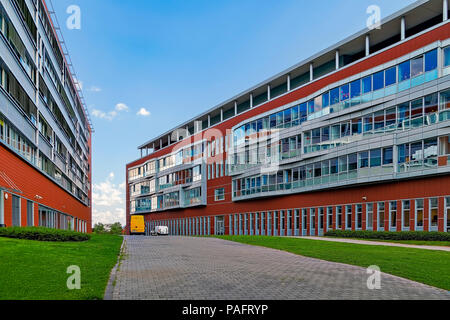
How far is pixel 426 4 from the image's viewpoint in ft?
111

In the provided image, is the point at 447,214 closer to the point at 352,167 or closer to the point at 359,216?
the point at 359,216

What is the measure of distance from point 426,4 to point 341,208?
1738 cm

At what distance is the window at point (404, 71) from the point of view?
110 ft

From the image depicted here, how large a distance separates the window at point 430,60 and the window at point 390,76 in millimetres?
2929

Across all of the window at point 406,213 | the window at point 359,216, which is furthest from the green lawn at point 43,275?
the window at point 359,216

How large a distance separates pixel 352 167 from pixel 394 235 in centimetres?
796

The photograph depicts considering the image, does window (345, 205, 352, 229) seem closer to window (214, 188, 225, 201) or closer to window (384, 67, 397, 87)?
window (384, 67, 397, 87)

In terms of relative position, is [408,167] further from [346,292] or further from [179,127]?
[179,127]

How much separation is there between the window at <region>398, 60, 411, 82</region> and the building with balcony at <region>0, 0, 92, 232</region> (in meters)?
26.3

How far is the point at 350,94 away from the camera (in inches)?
1518

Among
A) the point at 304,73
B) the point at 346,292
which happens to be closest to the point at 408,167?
the point at 304,73

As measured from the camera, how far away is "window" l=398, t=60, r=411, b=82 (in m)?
33.4

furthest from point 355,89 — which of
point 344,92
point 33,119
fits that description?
point 33,119

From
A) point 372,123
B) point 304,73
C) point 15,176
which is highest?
point 304,73
